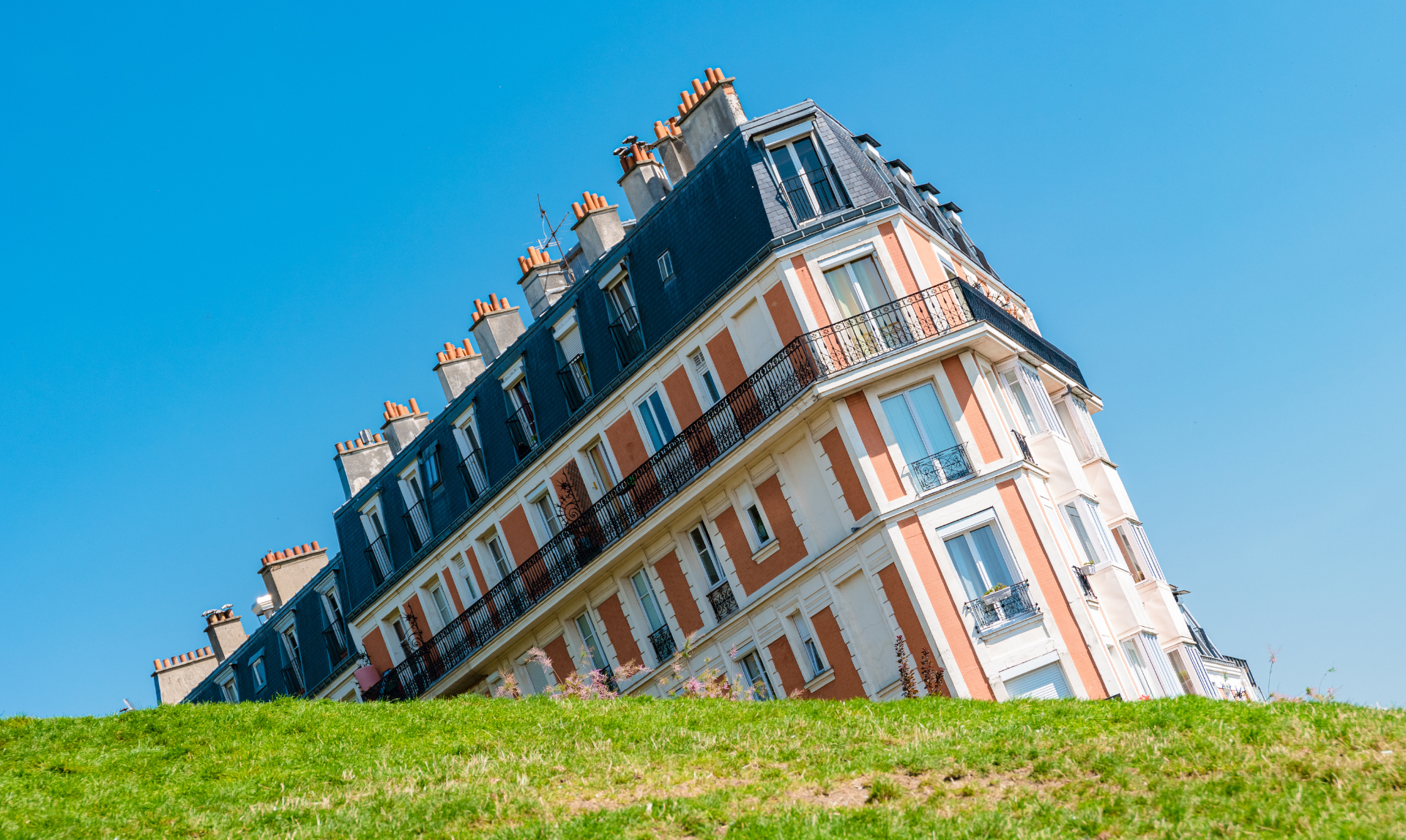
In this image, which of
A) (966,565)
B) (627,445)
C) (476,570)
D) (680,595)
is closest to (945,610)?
(966,565)

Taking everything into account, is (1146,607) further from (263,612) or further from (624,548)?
(263,612)

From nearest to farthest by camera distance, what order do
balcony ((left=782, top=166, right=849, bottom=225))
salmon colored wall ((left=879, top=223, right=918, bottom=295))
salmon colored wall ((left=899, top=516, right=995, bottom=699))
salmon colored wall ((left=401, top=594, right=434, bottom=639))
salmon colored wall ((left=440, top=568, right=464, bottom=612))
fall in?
salmon colored wall ((left=899, top=516, right=995, bottom=699)), salmon colored wall ((left=879, top=223, right=918, bottom=295)), balcony ((left=782, top=166, right=849, bottom=225)), salmon colored wall ((left=440, top=568, right=464, bottom=612)), salmon colored wall ((left=401, top=594, right=434, bottom=639))

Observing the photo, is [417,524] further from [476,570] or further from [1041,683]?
[1041,683]

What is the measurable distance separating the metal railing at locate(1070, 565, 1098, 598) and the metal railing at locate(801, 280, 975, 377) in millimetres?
4918

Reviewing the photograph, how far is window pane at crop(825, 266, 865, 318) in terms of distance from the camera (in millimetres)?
25391

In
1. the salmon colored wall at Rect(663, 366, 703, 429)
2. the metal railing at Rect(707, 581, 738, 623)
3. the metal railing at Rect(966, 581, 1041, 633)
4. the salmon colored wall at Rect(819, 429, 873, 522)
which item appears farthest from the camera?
the salmon colored wall at Rect(663, 366, 703, 429)

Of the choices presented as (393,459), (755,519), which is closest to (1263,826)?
(755,519)

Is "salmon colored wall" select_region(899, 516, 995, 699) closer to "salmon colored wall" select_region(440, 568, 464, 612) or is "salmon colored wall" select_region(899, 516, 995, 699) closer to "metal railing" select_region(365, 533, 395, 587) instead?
→ "salmon colored wall" select_region(440, 568, 464, 612)

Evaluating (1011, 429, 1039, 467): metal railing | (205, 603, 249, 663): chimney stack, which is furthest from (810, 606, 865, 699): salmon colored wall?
(205, 603, 249, 663): chimney stack

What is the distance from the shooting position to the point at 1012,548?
77.3 feet

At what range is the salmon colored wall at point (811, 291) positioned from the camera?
82.3 ft

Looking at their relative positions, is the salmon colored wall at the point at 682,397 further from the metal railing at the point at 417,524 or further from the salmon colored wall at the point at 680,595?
the metal railing at the point at 417,524

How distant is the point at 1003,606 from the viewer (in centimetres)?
2338

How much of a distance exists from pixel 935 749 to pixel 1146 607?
14979mm
